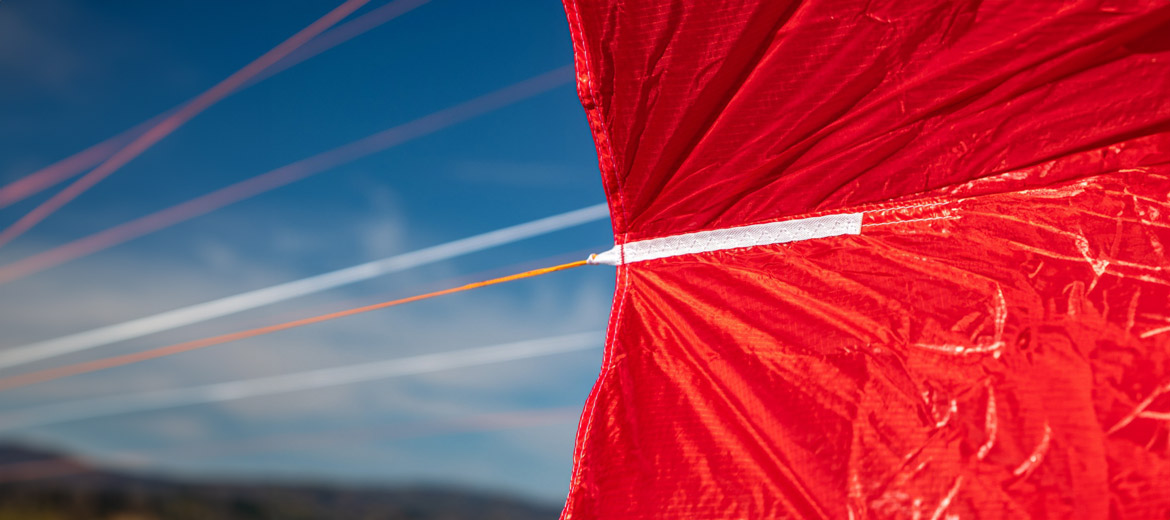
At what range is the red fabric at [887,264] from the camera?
1.23m

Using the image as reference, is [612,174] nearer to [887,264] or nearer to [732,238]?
[732,238]

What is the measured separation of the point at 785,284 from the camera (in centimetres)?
142

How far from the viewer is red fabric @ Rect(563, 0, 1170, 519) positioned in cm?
123

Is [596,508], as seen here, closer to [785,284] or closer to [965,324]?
[785,284]

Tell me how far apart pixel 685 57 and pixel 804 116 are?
0.72ft

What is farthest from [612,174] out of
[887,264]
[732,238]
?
[887,264]

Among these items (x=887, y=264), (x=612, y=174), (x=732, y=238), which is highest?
(x=612, y=174)

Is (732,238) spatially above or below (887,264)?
above

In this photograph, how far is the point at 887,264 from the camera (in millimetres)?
1396

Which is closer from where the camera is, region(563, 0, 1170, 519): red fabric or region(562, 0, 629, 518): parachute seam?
region(563, 0, 1170, 519): red fabric

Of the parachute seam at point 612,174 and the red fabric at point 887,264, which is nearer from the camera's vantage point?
the red fabric at point 887,264

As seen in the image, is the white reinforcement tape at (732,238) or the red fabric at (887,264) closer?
the red fabric at (887,264)

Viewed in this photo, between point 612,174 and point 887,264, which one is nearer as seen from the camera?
point 887,264

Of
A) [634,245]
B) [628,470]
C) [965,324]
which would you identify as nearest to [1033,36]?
[965,324]
